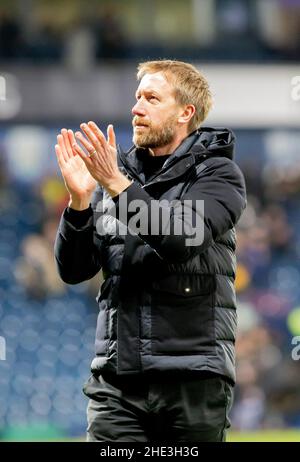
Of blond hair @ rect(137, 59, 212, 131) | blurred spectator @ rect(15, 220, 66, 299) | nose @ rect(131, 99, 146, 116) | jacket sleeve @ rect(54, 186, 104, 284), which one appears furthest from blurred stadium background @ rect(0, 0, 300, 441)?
nose @ rect(131, 99, 146, 116)

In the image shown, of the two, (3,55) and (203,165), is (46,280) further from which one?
(203,165)

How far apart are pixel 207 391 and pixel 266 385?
6.63m

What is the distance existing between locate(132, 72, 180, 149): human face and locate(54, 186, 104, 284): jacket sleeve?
0.32 meters

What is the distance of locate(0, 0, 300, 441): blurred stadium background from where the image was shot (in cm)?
988

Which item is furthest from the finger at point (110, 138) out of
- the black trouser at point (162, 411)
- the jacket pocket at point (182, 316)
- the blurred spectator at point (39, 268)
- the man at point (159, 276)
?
the blurred spectator at point (39, 268)

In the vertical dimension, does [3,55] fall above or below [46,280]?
above

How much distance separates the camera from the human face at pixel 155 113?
3482 millimetres

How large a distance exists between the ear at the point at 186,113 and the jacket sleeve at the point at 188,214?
21cm

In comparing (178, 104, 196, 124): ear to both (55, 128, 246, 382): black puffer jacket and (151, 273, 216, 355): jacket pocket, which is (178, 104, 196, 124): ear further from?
(151, 273, 216, 355): jacket pocket

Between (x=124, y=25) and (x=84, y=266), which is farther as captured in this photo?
(x=124, y=25)

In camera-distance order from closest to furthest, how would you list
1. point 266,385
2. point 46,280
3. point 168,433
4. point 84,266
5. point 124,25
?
point 168,433 → point 84,266 → point 266,385 → point 46,280 → point 124,25

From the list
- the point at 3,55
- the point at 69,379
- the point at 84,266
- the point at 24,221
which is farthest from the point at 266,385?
the point at 84,266

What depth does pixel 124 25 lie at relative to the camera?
1225 cm

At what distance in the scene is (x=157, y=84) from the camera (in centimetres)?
354
